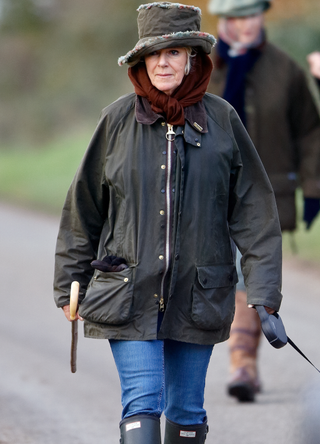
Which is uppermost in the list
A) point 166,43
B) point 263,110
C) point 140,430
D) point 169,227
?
point 166,43

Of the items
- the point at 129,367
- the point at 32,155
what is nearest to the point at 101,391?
the point at 129,367

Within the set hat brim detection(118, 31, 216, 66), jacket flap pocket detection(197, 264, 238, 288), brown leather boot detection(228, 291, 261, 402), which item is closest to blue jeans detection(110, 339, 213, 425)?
jacket flap pocket detection(197, 264, 238, 288)

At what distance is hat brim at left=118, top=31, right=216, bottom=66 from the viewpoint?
3.49 m

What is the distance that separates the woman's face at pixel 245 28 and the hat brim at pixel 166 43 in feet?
7.68

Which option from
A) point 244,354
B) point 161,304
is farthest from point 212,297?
point 244,354

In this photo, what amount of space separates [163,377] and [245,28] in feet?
9.91

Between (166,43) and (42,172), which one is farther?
(42,172)

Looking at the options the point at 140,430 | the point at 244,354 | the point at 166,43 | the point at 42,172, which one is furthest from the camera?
the point at 42,172

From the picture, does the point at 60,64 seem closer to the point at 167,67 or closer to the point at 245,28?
the point at 245,28

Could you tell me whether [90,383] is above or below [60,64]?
above

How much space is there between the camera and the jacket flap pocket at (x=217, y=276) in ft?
11.5

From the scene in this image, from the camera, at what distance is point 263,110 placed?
577cm

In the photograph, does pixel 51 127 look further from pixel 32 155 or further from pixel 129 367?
pixel 129 367

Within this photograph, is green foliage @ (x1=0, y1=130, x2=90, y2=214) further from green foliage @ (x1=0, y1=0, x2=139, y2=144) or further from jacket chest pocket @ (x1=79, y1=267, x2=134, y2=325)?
jacket chest pocket @ (x1=79, y1=267, x2=134, y2=325)
